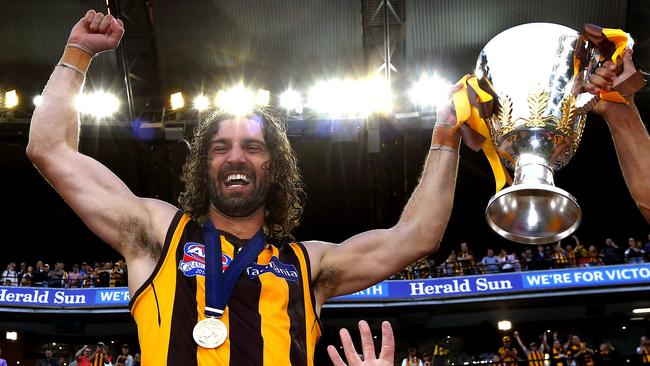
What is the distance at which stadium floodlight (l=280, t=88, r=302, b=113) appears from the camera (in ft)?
53.4

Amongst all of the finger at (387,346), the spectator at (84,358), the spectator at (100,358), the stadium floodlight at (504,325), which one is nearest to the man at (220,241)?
the finger at (387,346)

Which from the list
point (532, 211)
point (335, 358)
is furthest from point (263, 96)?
point (335, 358)

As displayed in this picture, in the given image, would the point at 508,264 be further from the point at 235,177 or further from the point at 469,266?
the point at 235,177

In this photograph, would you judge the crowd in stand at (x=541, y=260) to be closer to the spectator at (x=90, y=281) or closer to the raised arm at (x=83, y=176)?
the spectator at (x=90, y=281)

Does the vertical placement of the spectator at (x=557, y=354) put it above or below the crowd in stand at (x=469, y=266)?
below

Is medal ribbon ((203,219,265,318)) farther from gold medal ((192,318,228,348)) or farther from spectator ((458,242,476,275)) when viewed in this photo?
spectator ((458,242,476,275))

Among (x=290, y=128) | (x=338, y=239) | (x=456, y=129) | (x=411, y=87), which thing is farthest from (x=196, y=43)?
(x=456, y=129)

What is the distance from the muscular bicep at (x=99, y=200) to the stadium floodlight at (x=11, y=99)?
1537 centimetres

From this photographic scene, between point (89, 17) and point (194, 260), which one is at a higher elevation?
point (89, 17)

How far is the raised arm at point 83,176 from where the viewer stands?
217 cm

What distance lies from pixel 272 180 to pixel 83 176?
27.4 inches

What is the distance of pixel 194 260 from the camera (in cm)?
219

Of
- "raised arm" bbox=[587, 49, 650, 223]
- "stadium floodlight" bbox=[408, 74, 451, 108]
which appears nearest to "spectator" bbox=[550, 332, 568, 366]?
"stadium floodlight" bbox=[408, 74, 451, 108]

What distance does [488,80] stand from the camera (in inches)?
86.3
